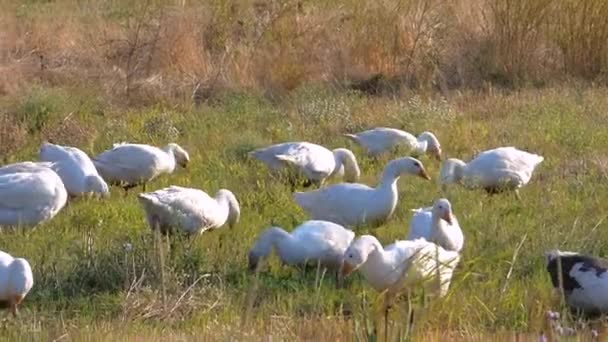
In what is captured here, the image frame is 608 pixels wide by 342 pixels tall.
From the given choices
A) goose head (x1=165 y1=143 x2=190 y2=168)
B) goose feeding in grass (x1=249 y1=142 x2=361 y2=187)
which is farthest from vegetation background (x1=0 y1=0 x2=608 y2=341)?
goose feeding in grass (x1=249 y1=142 x2=361 y2=187)

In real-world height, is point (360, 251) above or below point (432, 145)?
above

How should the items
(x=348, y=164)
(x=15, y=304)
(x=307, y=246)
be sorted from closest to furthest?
(x=15, y=304) → (x=307, y=246) → (x=348, y=164)

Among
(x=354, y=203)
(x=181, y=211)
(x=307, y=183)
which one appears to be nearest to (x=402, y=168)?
(x=354, y=203)

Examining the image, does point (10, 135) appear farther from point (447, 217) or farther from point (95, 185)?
point (447, 217)

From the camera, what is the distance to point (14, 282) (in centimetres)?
700

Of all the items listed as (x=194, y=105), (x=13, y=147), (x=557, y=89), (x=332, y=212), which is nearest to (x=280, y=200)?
(x=332, y=212)

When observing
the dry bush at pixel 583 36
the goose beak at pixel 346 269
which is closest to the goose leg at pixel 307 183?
the goose beak at pixel 346 269

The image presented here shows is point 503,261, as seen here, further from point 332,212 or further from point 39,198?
point 39,198

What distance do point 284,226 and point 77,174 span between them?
1922mm

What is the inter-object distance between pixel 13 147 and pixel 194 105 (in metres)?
2.97

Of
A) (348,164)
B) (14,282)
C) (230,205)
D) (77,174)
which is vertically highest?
(14,282)

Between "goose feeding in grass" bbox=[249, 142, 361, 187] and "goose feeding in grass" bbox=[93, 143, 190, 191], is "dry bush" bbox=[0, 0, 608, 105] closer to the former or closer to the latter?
"goose feeding in grass" bbox=[93, 143, 190, 191]

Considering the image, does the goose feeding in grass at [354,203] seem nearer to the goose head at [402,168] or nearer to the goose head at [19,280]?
the goose head at [402,168]

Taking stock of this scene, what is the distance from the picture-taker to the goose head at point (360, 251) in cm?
704
